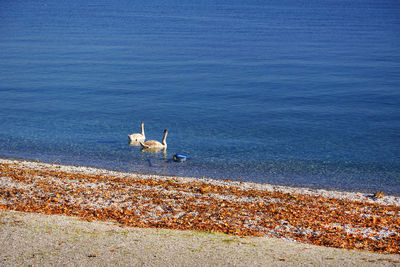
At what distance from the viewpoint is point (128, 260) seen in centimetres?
1198

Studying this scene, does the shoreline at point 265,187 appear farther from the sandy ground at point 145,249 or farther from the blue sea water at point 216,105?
the sandy ground at point 145,249

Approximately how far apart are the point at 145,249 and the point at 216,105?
28.6 m

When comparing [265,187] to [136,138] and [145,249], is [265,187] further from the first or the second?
[136,138]

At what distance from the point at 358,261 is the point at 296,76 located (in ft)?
136

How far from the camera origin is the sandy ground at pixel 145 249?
12.0 m

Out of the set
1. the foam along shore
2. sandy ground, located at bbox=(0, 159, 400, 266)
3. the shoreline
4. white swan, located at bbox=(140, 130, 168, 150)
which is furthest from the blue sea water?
sandy ground, located at bbox=(0, 159, 400, 266)

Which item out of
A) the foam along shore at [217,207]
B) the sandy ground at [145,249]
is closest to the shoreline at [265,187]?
the foam along shore at [217,207]

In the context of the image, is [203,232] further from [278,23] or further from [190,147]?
[278,23]

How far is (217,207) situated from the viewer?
16734 millimetres

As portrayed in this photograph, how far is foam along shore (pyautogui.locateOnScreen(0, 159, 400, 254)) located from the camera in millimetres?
14625

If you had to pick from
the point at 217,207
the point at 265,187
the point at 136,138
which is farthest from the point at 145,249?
the point at 136,138

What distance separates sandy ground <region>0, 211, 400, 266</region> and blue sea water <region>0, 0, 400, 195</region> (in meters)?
11.1

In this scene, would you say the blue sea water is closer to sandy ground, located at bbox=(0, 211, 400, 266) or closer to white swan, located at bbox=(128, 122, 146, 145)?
white swan, located at bbox=(128, 122, 146, 145)

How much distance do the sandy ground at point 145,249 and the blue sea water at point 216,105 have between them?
11.1 meters
